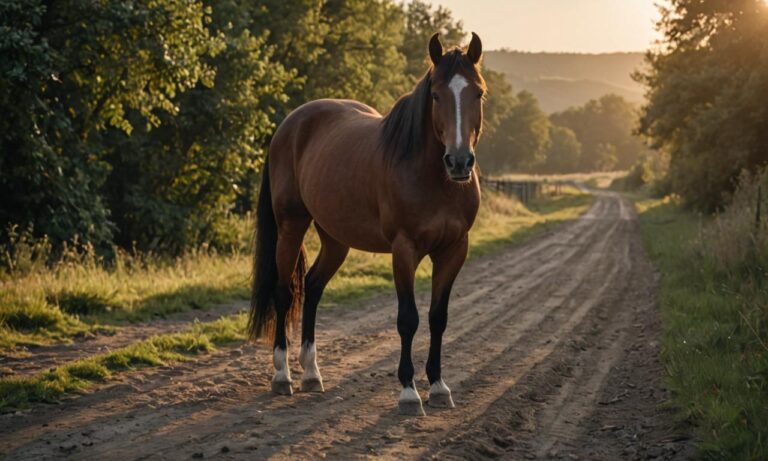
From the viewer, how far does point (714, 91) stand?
22.6 metres

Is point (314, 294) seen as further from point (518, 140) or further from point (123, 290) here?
point (518, 140)

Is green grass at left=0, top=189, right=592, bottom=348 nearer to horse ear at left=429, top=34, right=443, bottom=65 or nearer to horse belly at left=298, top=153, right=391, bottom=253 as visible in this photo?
horse belly at left=298, top=153, right=391, bottom=253

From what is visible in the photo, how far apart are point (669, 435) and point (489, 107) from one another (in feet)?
185

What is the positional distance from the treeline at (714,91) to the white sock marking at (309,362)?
16.0 m

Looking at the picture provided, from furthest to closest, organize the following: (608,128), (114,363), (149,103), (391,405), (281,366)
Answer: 1. (608,128)
2. (149,103)
3. (114,363)
4. (281,366)
5. (391,405)

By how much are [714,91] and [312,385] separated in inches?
818

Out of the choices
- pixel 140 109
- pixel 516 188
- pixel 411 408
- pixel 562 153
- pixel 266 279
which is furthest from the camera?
pixel 562 153

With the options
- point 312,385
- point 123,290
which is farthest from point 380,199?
point 123,290

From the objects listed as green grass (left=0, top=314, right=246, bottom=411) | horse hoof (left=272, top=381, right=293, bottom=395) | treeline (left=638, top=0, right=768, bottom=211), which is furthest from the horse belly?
treeline (left=638, top=0, right=768, bottom=211)

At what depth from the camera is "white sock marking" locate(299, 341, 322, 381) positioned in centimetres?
617

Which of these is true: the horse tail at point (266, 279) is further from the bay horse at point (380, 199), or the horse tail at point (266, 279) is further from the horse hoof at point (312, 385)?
the horse hoof at point (312, 385)

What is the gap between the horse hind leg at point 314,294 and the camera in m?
6.25

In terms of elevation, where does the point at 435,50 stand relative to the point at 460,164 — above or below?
above

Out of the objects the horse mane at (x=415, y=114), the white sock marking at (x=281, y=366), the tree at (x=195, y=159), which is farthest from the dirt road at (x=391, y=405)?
the tree at (x=195, y=159)
